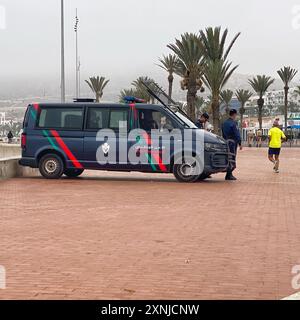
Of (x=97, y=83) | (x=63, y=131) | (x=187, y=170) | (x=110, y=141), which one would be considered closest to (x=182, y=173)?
(x=187, y=170)

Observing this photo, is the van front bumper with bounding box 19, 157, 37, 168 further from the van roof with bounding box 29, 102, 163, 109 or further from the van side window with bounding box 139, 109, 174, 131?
the van side window with bounding box 139, 109, 174, 131

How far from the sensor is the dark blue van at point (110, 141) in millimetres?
14031

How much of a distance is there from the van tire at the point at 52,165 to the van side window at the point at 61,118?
766mm

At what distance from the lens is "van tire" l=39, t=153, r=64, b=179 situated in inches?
581

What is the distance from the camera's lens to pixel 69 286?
16.6 ft

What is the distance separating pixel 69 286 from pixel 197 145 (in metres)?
9.16

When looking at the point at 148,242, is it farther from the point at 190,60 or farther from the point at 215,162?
the point at 190,60

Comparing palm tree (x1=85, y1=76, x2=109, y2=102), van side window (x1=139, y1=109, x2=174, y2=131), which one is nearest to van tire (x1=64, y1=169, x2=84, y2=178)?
van side window (x1=139, y1=109, x2=174, y2=131)

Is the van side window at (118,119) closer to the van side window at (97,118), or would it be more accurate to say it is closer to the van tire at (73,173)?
the van side window at (97,118)

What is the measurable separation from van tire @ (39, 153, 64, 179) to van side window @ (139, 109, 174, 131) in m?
2.31

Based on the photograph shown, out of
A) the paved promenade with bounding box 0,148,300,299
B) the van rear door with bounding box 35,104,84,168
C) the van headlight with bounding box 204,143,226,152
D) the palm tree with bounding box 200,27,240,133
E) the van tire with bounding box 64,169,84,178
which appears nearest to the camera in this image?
the paved promenade with bounding box 0,148,300,299

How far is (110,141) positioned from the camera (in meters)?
14.2

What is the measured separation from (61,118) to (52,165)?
1.20 m

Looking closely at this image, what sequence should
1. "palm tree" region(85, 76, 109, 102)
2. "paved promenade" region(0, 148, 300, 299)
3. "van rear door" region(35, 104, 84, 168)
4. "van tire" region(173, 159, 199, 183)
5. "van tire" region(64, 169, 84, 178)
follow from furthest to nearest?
"palm tree" region(85, 76, 109, 102)
"van tire" region(64, 169, 84, 178)
"van rear door" region(35, 104, 84, 168)
"van tire" region(173, 159, 199, 183)
"paved promenade" region(0, 148, 300, 299)
